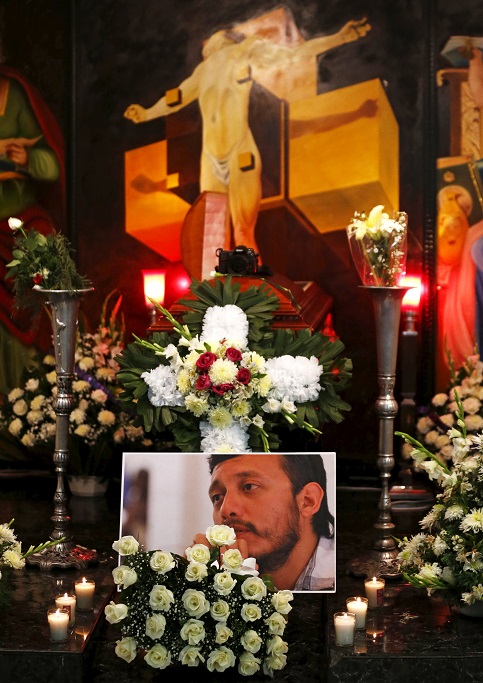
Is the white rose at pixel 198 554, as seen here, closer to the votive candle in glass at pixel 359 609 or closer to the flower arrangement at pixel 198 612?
the flower arrangement at pixel 198 612

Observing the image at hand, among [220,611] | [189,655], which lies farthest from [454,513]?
[189,655]

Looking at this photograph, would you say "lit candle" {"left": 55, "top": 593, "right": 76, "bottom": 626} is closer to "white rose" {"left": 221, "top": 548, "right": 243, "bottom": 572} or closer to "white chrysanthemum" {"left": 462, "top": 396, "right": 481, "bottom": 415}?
"white rose" {"left": 221, "top": 548, "right": 243, "bottom": 572}

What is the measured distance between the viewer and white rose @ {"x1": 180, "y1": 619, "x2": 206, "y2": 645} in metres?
3.42

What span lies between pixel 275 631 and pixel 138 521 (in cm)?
67

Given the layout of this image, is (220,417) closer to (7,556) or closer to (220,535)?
(220,535)

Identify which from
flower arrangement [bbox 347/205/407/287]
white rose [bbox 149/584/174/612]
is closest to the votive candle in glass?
white rose [bbox 149/584/174/612]

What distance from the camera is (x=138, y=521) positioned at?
392cm

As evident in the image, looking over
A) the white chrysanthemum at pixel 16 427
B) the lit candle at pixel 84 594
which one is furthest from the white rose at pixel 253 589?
the white chrysanthemum at pixel 16 427

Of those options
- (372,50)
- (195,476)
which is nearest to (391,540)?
(195,476)

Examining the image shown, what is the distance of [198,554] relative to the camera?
351cm

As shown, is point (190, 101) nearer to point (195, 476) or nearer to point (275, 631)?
point (195, 476)

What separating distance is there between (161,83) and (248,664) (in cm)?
410

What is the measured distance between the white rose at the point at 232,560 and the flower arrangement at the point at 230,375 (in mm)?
596

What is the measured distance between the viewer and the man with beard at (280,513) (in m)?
3.86
